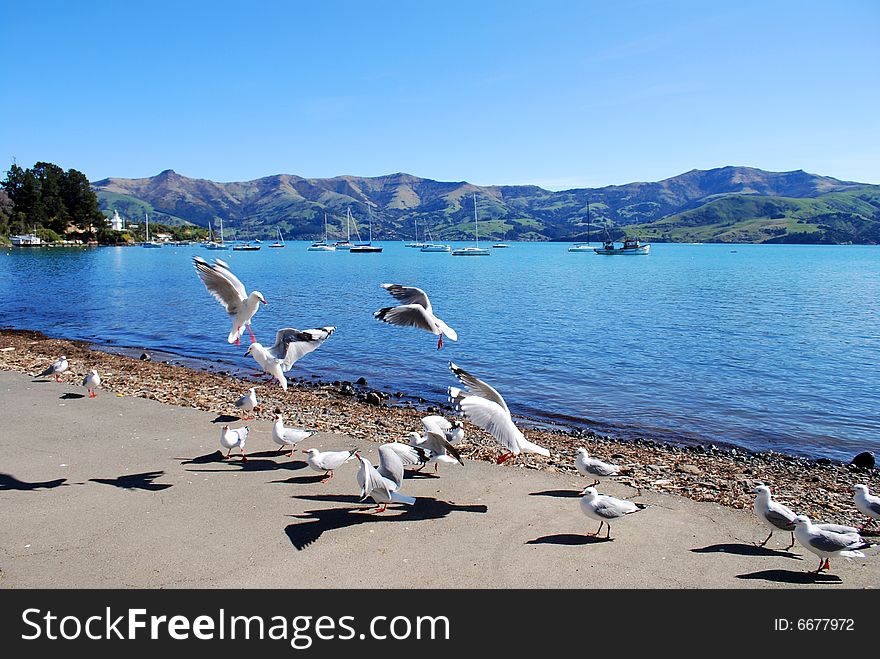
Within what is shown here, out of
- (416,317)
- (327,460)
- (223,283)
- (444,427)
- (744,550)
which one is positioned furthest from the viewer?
(416,317)

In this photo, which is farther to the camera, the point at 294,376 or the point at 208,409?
the point at 294,376

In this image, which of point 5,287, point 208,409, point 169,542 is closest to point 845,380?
point 208,409

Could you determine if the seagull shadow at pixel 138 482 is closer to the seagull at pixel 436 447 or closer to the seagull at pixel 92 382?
the seagull at pixel 436 447

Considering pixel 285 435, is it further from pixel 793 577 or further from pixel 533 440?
pixel 793 577

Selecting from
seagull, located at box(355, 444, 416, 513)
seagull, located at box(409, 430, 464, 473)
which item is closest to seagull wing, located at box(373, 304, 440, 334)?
seagull, located at box(409, 430, 464, 473)

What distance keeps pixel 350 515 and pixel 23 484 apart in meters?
5.34

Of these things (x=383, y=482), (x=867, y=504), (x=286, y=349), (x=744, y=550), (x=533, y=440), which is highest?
(x=286, y=349)

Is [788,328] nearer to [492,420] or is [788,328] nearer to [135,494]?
[492,420]

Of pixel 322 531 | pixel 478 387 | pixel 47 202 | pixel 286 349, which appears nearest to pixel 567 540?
pixel 322 531

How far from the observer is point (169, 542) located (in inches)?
301

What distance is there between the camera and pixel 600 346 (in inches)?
1211

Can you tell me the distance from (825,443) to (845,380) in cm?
1011
